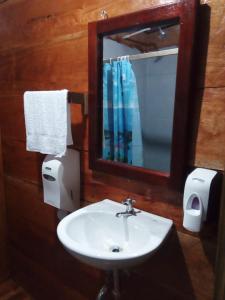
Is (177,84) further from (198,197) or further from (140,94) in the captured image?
(198,197)

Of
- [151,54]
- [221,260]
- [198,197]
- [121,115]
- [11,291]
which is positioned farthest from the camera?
[11,291]

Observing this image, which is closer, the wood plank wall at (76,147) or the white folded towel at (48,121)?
the wood plank wall at (76,147)

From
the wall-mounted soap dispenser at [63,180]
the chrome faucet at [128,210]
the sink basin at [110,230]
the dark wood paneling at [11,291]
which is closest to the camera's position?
the sink basin at [110,230]

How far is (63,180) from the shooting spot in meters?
1.31

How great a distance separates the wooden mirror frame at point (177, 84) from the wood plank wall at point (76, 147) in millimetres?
46

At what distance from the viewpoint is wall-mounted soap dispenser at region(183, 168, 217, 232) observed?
0.84m

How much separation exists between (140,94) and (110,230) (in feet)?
2.17

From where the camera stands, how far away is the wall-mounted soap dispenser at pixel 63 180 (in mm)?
1306

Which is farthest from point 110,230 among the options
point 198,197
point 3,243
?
point 3,243

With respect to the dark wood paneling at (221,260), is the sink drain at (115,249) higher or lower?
lower

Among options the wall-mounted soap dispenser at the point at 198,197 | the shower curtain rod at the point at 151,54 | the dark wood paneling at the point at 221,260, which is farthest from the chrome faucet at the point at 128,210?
the shower curtain rod at the point at 151,54

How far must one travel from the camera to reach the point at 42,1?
1401 millimetres

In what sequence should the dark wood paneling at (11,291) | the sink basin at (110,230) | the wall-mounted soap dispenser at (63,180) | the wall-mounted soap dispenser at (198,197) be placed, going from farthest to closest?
the dark wood paneling at (11,291) < the wall-mounted soap dispenser at (63,180) < the sink basin at (110,230) < the wall-mounted soap dispenser at (198,197)

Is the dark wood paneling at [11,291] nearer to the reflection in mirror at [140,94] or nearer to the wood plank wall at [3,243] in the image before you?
the wood plank wall at [3,243]
